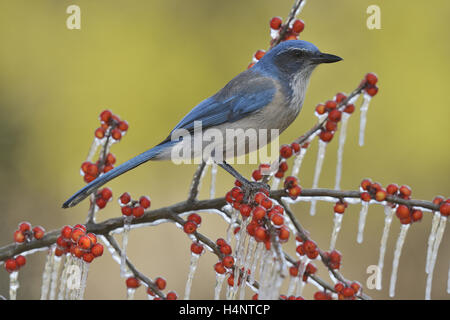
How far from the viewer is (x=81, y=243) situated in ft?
6.00

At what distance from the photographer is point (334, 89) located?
4828 mm

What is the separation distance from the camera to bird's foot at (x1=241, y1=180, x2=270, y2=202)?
2.18 m

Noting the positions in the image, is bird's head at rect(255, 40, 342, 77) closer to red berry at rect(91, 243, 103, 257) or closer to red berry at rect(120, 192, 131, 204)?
red berry at rect(120, 192, 131, 204)

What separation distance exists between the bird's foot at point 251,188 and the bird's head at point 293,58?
0.72 meters

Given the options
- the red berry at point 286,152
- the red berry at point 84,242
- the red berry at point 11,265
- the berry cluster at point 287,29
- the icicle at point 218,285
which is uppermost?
the berry cluster at point 287,29

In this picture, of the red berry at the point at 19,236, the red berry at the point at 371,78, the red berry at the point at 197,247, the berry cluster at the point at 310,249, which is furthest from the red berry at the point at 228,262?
the red berry at the point at 371,78

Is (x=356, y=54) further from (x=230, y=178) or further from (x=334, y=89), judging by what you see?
(x=230, y=178)

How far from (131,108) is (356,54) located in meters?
1.96

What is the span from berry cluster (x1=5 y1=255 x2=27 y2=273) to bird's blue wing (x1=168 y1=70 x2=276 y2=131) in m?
1.04

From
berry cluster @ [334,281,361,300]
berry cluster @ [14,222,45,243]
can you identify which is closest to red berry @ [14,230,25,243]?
berry cluster @ [14,222,45,243]

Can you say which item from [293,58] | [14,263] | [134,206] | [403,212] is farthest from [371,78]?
[14,263]

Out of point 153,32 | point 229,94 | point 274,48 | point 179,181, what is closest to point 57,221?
point 179,181

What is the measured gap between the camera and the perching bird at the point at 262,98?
113 inches

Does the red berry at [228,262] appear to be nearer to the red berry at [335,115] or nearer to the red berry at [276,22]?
the red berry at [335,115]
